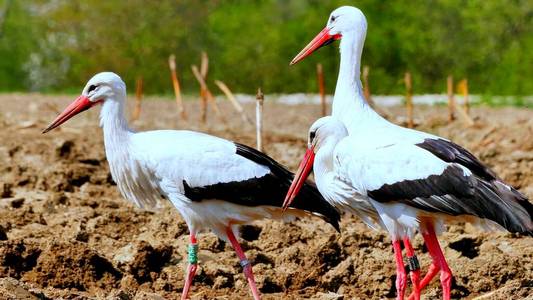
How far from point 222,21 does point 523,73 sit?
13497 millimetres

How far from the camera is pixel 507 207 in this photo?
23.6 feet

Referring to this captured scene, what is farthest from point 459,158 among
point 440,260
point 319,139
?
point 319,139

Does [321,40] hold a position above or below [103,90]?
→ above

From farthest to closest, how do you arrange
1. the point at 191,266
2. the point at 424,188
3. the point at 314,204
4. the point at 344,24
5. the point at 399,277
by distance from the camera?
the point at 344,24 → the point at 314,204 → the point at 191,266 → the point at 399,277 → the point at 424,188

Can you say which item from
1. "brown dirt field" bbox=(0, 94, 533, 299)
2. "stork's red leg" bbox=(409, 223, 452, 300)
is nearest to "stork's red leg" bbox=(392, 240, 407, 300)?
"stork's red leg" bbox=(409, 223, 452, 300)

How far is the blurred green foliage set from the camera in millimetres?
47688

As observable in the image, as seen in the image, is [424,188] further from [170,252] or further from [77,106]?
[77,106]

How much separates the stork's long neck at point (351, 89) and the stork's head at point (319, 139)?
0.35m

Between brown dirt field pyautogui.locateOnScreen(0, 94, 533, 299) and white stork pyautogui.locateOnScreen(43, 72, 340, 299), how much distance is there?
48 centimetres

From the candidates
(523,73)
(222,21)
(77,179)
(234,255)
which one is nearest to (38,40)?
(222,21)

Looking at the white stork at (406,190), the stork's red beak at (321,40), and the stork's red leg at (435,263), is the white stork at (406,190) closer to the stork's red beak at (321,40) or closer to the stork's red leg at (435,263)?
the stork's red leg at (435,263)

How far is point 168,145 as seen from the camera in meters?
8.10

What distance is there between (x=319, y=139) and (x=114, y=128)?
1.52 metres

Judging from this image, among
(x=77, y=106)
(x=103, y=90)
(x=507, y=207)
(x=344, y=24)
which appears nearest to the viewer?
(x=507, y=207)
